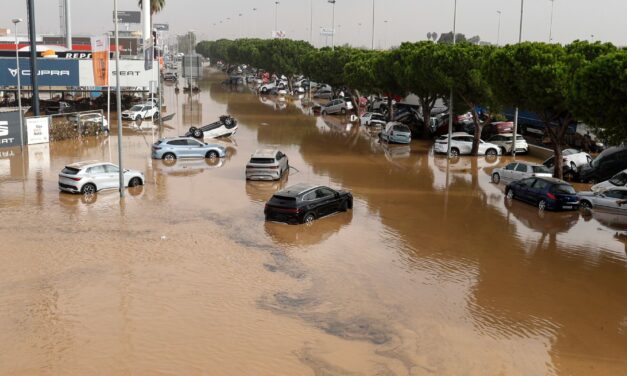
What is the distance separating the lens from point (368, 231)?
2225 cm

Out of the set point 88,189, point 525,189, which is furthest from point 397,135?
point 88,189

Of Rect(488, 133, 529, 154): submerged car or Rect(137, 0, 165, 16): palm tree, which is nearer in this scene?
Rect(488, 133, 529, 154): submerged car

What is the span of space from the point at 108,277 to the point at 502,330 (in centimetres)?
999

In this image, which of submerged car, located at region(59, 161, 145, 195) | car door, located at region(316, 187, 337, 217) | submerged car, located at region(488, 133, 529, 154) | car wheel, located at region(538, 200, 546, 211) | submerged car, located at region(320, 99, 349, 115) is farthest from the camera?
submerged car, located at region(320, 99, 349, 115)

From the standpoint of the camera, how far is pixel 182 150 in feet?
118

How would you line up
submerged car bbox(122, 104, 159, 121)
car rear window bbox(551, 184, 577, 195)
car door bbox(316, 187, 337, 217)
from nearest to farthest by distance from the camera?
car door bbox(316, 187, 337, 217)
car rear window bbox(551, 184, 577, 195)
submerged car bbox(122, 104, 159, 121)

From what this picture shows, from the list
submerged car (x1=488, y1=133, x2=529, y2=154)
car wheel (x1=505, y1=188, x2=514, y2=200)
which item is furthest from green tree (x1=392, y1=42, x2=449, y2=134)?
car wheel (x1=505, y1=188, x2=514, y2=200)

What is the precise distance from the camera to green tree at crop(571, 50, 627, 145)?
74.7ft

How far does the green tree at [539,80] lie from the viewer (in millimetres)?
28547

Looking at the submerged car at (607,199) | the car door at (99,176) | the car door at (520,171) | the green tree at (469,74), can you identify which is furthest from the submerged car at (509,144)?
the car door at (99,176)

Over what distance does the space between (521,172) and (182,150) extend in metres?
18.3

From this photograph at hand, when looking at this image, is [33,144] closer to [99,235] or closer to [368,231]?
[99,235]

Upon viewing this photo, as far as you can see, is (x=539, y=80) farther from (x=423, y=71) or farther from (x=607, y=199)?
(x=423, y=71)

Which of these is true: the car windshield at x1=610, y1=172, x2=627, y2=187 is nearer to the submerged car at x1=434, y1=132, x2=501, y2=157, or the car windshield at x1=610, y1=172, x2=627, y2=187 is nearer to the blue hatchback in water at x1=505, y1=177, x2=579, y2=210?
the blue hatchback in water at x1=505, y1=177, x2=579, y2=210
